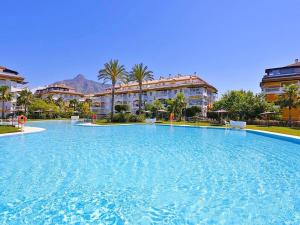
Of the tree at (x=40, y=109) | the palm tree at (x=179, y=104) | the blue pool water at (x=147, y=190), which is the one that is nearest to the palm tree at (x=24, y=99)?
the tree at (x=40, y=109)

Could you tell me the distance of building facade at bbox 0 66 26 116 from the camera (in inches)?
1957

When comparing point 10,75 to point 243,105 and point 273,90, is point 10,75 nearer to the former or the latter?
point 243,105

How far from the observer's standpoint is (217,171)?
8.34 m

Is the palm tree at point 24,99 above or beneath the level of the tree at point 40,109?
above

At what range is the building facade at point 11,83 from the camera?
1957 inches

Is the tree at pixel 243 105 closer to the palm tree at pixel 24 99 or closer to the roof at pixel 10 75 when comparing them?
the palm tree at pixel 24 99

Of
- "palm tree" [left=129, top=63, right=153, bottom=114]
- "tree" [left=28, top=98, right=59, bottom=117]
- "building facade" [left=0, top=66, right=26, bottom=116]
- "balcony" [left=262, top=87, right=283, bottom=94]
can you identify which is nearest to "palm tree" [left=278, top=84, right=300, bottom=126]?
"balcony" [left=262, top=87, right=283, bottom=94]

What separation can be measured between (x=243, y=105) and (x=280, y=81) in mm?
11216

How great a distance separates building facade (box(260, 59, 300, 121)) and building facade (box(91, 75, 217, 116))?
42.8 feet

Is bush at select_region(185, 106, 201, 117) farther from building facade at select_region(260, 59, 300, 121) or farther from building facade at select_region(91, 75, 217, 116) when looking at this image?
building facade at select_region(260, 59, 300, 121)

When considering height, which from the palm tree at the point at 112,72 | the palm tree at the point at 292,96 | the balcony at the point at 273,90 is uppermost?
the palm tree at the point at 112,72

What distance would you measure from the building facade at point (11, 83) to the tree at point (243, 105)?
46391 mm

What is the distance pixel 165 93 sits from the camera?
57719 millimetres

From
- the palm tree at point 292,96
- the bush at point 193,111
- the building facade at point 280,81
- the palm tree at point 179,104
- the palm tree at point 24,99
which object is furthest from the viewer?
the palm tree at point 24,99
